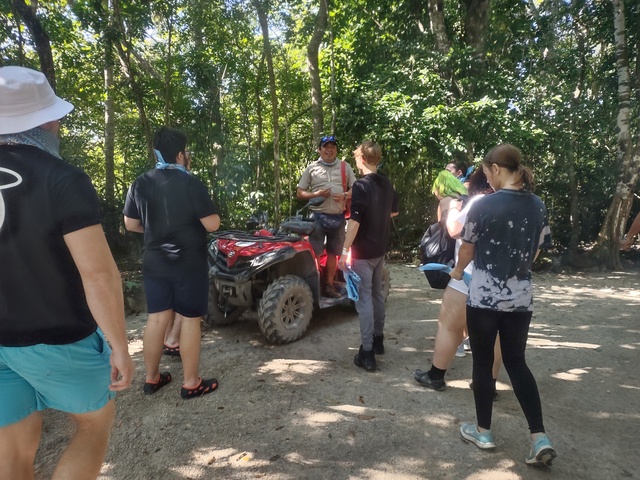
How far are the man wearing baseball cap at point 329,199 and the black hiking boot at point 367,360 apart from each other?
115 centimetres

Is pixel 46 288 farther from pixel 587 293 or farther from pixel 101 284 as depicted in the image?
pixel 587 293

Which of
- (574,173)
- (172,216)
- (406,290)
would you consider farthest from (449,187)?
(574,173)

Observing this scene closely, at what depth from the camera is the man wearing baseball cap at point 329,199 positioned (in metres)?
4.95

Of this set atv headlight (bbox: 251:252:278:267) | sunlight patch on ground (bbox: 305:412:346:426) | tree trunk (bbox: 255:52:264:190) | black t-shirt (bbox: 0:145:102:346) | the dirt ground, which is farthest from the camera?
tree trunk (bbox: 255:52:264:190)

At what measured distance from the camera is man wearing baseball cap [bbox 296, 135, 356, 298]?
495cm

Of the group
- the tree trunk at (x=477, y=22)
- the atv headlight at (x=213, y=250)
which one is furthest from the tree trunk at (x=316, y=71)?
the atv headlight at (x=213, y=250)

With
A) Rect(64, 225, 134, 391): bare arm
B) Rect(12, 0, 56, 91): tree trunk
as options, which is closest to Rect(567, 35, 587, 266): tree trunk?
Rect(12, 0, 56, 91): tree trunk

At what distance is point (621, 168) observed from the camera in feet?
28.5

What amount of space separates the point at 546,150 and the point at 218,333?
7.92 metres

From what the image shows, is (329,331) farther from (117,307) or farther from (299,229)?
(117,307)

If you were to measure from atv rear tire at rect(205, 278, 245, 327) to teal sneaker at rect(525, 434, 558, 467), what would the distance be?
3.18 metres

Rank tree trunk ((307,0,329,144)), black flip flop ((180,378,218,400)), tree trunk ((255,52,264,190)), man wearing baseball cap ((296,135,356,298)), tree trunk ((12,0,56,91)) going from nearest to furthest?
black flip flop ((180,378,218,400)) < man wearing baseball cap ((296,135,356,298)) < tree trunk ((12,0,56,91)) < tree trunk ((307,0,329,144)) < tree trunk ((255,52,264,190))

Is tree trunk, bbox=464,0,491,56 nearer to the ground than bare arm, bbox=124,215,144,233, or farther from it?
farther from it

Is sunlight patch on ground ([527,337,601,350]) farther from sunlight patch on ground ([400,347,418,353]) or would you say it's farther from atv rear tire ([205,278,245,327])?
atv rear tire ([205,278,245,327])
